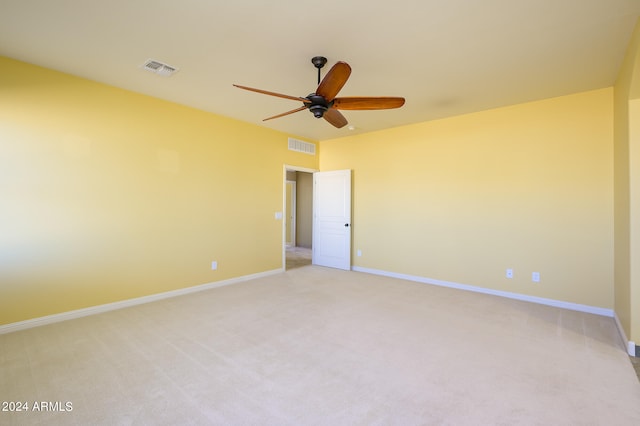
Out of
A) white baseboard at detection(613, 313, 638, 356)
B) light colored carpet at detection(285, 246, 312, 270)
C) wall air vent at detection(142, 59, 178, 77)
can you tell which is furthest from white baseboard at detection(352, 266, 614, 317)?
wall air vent at detection(142, 59, 178, 77)

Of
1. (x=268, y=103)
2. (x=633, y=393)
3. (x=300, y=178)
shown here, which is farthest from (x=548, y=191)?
(x=300, y=178)

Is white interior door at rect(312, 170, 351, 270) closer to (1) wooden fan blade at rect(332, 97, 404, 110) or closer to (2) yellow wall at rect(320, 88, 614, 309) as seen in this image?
(2) yellow wall at rect(320, 88, 614, 309)

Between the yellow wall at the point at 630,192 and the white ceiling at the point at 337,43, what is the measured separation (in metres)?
0.26

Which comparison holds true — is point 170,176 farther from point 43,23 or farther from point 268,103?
point 43,23

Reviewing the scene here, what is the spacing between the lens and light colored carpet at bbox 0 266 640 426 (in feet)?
5.76

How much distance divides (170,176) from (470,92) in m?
4.16

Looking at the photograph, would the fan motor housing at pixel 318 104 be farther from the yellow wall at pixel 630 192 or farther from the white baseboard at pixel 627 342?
the white baseboard at pixel 627 342

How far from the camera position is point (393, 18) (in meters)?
2.23

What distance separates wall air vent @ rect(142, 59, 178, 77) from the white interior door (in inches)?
139

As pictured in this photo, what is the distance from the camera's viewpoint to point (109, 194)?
3.51 m

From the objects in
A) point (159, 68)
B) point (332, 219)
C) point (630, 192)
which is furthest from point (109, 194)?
point (630, 192)

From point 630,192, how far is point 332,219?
14.2ft

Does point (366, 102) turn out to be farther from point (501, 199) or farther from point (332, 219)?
point (332, 219)

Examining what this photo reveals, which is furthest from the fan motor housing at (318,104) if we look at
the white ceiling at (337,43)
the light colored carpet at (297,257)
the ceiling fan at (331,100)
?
the light colored carpet at (297,257)
